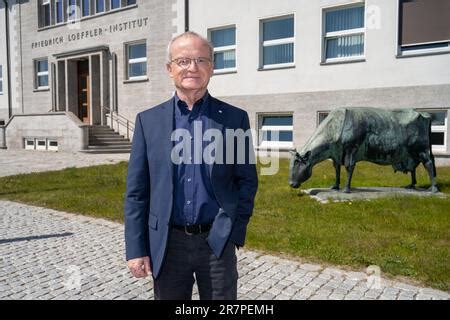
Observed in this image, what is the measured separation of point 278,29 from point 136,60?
827 centimetres

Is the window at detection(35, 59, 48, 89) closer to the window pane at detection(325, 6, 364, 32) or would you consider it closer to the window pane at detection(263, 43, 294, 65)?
the window pane at detection(263, 43, 294, 65)

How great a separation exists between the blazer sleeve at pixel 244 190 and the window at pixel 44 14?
27.8 meters

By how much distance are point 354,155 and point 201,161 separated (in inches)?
257

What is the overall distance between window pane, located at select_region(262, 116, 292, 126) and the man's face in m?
15.7

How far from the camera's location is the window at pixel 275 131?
18.0m

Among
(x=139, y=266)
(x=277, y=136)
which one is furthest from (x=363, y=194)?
(x=277, y=136)

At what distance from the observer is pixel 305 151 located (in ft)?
28.1

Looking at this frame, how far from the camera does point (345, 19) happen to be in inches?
645

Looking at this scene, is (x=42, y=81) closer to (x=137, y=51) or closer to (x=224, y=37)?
(x=137, y=51)

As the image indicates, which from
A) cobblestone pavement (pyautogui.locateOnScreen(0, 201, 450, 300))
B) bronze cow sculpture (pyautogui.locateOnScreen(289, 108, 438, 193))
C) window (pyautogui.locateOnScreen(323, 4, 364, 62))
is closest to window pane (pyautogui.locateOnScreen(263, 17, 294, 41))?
window (pyautogui.locateOnScreen(323, 4, 364, 62))

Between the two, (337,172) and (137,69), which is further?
(137,69)

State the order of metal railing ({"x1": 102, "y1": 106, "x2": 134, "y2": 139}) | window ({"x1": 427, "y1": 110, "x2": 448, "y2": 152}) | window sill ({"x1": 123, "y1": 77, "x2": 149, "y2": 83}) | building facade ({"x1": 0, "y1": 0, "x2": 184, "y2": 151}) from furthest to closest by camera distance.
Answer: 1. metal railing ({"x1": 102, "y1": 106, "x2": 134, "y2": 139})
2. window sill ({"x1": 123, "y1": 77, "x2": 149, "y2": 83})
3. building facade ({"x1": 0, "y1": 0, "x2": 184, "y2": 151})
4. window ({"x1": 427, "y1": 110, "x2": 448, "y2": 152})

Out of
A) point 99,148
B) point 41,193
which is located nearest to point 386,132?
point 41,193

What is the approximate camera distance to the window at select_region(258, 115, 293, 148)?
1805cm
